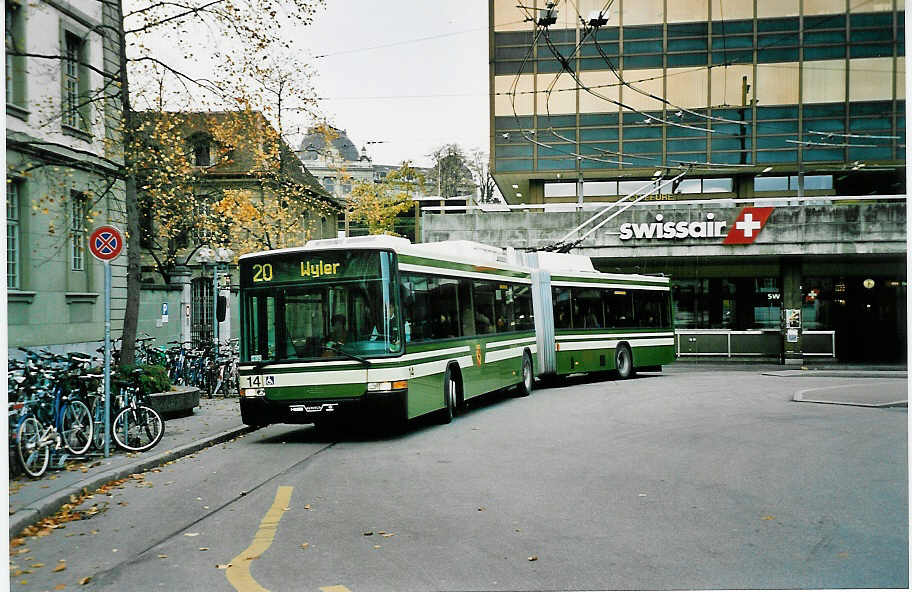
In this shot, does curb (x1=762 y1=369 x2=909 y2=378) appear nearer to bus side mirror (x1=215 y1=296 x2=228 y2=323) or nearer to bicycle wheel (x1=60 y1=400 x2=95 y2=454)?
bus side mirror (x1=215 y1=296 x2=228 y2=323)

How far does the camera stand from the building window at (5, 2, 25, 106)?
9.91 meters

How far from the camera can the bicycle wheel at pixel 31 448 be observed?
9500mm

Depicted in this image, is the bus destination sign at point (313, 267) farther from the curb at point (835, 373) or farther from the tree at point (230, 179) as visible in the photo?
the curb at point (835, 373)

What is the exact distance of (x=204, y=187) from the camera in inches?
1062

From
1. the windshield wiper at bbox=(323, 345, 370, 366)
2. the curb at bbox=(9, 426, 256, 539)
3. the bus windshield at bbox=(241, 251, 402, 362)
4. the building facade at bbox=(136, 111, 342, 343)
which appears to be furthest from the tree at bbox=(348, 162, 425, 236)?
the windshield wiper at bbox=(323, 345, 370, 366)

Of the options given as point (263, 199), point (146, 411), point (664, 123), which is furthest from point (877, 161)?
point (146, 411)

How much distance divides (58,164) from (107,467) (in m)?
4.56

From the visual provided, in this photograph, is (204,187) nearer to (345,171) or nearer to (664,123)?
(345,171)

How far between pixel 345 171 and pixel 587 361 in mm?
9103

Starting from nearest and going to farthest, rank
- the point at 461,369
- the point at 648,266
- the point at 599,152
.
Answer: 1. the point at 461,369
2. the point at 599,152
3. the point at 648,266

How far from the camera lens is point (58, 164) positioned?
12.6 meters

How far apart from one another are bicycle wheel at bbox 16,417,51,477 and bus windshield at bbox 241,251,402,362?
3.67 metres

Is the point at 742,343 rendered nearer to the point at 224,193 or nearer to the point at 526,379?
the point at 526,379

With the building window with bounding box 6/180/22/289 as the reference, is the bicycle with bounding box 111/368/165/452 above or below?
below
